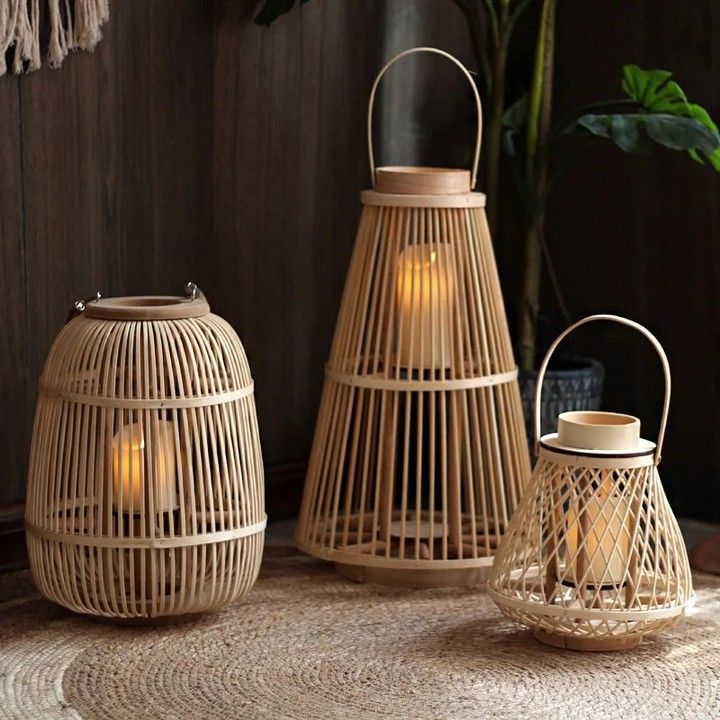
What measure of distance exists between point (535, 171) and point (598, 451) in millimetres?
728

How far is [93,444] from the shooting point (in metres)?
1.90

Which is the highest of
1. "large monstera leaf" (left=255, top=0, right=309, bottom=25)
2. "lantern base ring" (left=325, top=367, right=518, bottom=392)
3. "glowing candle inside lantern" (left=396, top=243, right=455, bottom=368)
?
"large monstera leaf" (left=255, top=0, right=309, bottom=25)

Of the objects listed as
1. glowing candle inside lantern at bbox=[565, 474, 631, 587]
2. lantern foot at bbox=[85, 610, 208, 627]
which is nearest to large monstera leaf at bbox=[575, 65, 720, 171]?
glowing candle inside lantern at bbox=[565, 474, 631, 587]

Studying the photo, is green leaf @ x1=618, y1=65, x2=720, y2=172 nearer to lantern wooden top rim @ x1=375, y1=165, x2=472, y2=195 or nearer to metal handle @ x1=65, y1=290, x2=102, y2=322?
lantern wooden top rim @ x1=375, y1=165, x2=472, y2=195

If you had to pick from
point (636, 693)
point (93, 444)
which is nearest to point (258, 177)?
point (93, 444)

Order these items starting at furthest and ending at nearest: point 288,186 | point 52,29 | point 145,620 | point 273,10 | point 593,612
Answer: point 288,186, point 273,10, point 52,29, point 145,620, point 593,612

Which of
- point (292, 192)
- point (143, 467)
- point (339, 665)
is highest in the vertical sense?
point (292, 192)

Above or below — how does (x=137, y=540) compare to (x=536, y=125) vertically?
below

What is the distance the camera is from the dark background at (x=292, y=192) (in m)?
2.24

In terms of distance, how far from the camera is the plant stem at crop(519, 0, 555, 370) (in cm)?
244

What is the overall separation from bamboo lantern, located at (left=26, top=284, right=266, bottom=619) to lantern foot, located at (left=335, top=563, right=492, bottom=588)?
0.94 ft

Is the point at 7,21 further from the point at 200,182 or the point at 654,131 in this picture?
the point at 654,131

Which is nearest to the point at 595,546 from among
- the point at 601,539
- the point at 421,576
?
the point at 601,539

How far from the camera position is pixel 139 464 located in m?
1.91
